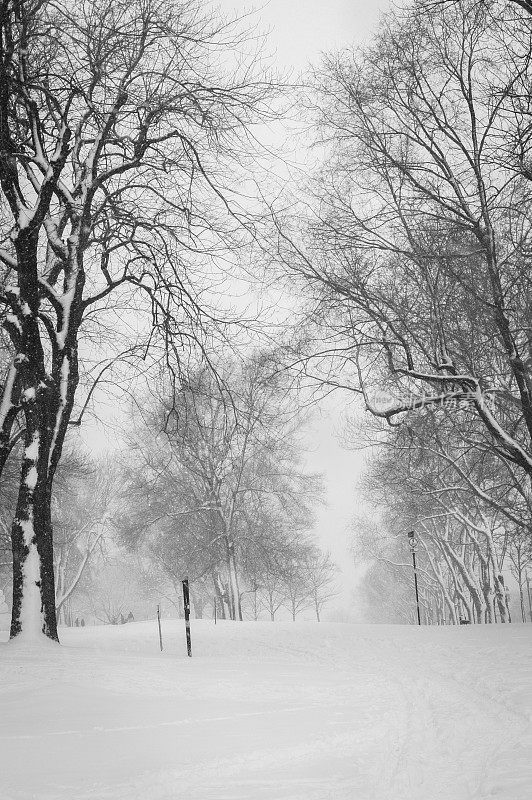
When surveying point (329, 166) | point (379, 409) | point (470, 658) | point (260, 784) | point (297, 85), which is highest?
point (329, 166)

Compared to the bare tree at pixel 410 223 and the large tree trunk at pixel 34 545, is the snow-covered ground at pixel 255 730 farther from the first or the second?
the bare tree at pixel 410 223

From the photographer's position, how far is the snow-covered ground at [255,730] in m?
3.74

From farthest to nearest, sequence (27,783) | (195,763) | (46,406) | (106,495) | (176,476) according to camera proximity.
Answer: (106,495) < (176,476) < (46,406) < (195,763) < (27,783)

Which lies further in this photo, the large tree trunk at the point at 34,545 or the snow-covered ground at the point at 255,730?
the large tree trunk at the point at 34,545

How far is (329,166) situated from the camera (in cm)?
1244

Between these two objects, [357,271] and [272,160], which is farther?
[357,271]

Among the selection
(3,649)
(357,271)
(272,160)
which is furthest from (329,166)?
(3,649)

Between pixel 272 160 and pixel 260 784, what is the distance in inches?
264

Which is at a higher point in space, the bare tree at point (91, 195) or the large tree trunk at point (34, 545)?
the bare tree at point (91, 195)

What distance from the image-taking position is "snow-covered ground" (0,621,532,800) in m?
3.74

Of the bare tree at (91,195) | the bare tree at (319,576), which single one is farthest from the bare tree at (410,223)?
the bare tree at (319,576)

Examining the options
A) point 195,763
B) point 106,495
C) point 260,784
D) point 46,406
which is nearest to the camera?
point 260,784

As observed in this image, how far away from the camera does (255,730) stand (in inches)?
194

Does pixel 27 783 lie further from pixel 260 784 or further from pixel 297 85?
pixel 297 85
